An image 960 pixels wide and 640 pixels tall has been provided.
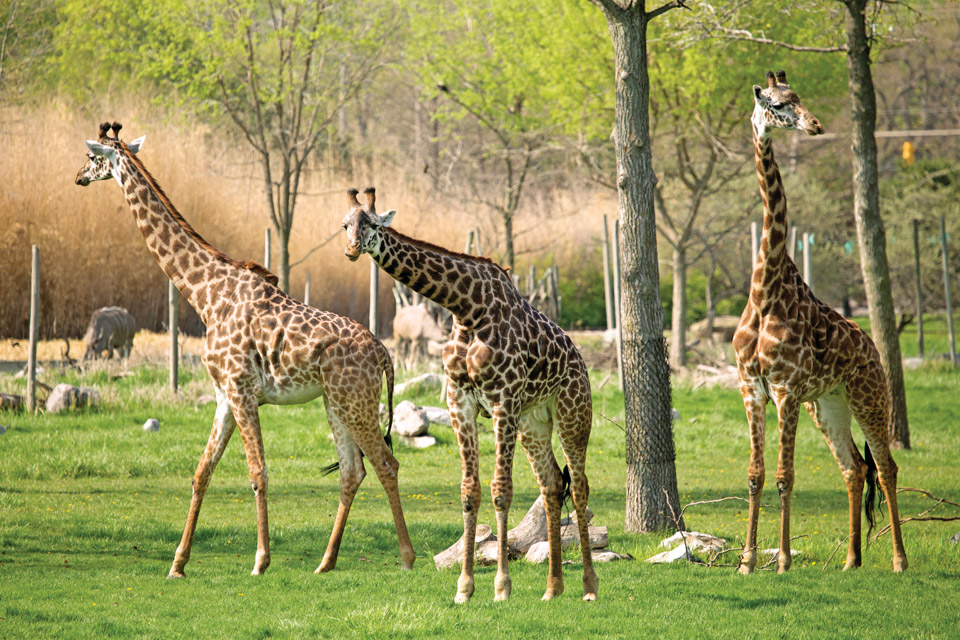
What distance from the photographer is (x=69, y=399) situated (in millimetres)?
13453

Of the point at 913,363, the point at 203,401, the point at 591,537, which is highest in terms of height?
the point at 913,363

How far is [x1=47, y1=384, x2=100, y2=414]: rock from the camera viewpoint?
525 inches

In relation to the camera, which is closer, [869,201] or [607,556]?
[607,556]

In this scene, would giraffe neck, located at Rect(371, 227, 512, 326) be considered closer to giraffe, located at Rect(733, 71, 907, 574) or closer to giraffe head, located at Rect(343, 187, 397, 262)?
giraffe head, located at Rect(343, 187, 397, 262)

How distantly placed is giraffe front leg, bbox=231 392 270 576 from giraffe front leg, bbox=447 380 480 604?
178cm

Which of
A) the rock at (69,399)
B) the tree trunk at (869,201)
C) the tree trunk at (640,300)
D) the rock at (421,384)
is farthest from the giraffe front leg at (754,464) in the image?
the rock at (69,399)

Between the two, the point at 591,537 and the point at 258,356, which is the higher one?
the point at 258,356

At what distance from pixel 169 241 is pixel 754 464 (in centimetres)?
486

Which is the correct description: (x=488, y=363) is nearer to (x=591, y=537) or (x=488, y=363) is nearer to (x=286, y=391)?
(x=286, y=391)

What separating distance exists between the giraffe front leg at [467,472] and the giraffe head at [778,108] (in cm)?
292

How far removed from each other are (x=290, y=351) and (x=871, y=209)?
908cm

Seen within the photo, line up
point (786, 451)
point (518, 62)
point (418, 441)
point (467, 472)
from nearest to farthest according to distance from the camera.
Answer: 1. point (467, 472)
2. point (786, 451)
3. point (418, 441)
4. point (518, 62)

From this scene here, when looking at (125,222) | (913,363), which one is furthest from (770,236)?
(125,222)

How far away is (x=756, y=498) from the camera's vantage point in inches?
266
